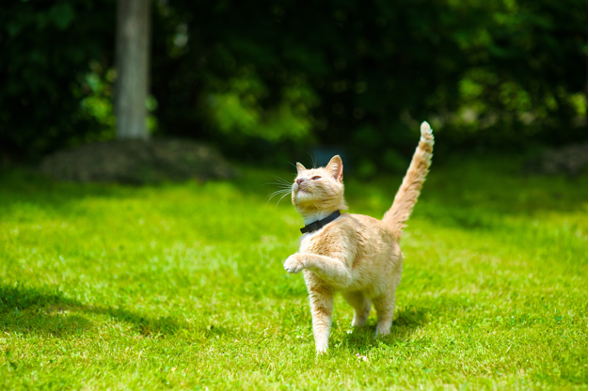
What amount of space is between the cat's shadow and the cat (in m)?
0.09

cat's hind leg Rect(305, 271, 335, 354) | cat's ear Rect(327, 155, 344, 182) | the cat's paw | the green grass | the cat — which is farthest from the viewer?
cat's ear Rect(327, 155, 344, 182)

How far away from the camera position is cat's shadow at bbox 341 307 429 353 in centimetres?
356

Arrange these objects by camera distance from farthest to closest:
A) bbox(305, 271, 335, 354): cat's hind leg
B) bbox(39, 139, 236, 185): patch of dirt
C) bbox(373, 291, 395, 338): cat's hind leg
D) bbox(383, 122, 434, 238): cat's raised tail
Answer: bbox(39, 139, 236, 185): patch of dirt → bbox(383, 122, 434, 238): cat's raised tail → bbox(373, 291, 395, 338): cat's hind leg → bbox(305, 271, 335, 354): cat's hind leg

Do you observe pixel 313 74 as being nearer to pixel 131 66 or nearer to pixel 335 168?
pixel 131 66

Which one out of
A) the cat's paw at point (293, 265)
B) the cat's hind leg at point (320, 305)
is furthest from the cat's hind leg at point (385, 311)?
the cat's paw at point (293, 265)

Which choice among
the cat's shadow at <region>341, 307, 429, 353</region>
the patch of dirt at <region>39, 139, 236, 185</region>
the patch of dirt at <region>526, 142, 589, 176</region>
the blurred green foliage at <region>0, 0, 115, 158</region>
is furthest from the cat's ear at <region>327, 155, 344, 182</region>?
the patch of dirt at <region>526, 142, 589, 176</region>

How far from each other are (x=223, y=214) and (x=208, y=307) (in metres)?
2.66

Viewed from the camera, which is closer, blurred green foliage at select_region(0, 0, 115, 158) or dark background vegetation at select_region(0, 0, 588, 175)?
blurred green foliage at select_region(0, 0, 115, 158)

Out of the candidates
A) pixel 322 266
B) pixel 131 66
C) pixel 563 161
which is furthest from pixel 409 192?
pixel 131 66

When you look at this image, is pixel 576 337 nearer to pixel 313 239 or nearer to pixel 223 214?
pixel 313 239

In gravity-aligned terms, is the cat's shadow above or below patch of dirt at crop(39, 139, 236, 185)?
below

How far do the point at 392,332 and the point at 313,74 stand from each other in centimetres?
730

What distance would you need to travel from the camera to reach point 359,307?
3963 mm

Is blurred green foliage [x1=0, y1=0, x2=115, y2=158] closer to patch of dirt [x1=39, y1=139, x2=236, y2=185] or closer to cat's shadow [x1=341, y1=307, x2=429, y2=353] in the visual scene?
patch of dirt [x1=39, y1=139, x2=236, y2=185]
